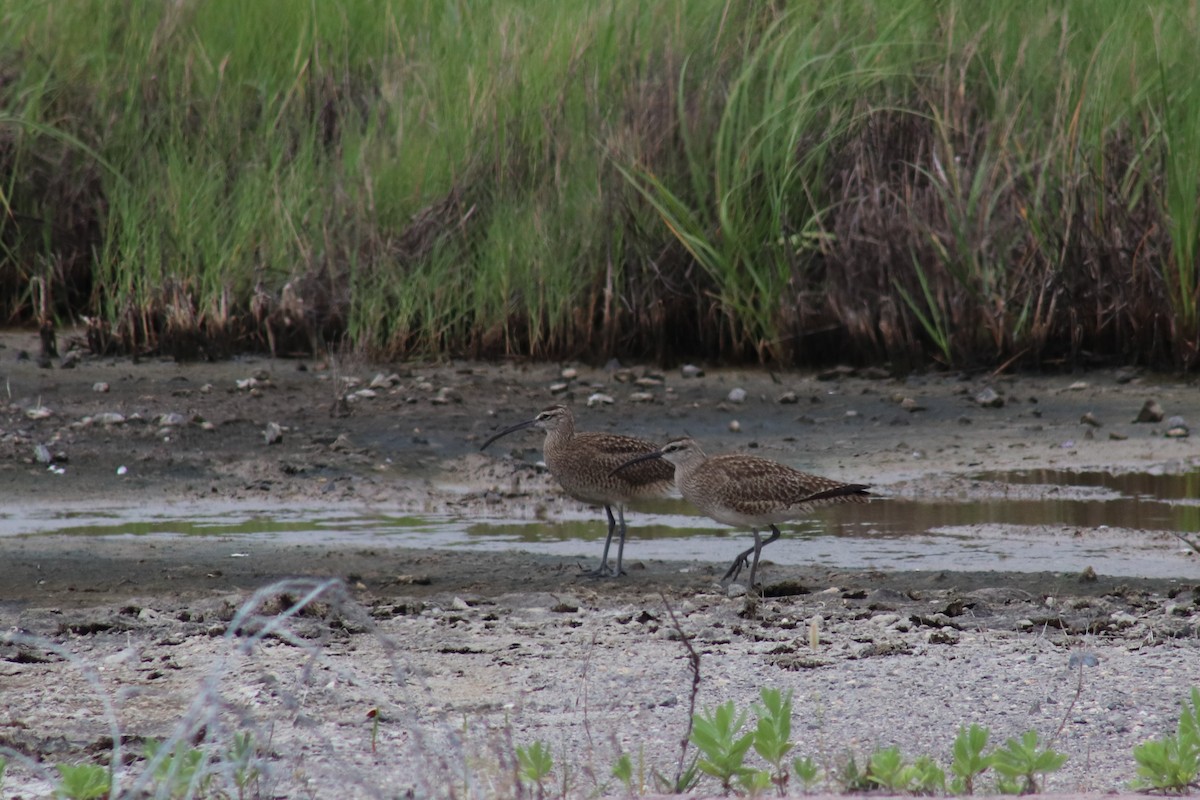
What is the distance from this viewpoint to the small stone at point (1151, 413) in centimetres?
1026

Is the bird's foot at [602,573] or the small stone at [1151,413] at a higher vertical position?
the small stone at [1151,413]

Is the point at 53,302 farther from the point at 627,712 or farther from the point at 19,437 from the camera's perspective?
the point at 627,712

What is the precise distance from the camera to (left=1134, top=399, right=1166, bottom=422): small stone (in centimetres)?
1026

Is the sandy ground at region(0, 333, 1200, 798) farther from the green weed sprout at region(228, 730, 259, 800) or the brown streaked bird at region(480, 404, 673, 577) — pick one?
the brown streaked bird at region(480, 404, 673, 577)

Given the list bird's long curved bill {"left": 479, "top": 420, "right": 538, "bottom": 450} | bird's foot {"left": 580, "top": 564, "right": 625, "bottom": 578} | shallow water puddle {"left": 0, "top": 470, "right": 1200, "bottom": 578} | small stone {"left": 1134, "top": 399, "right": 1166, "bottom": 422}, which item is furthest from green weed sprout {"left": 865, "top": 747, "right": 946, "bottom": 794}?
small stone {"left": 1134, "top": 399, "right": 1166, "bottom": 422}

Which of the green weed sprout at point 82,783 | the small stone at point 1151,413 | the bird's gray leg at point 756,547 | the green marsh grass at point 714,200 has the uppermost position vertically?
the green marsh grass at point 714,200

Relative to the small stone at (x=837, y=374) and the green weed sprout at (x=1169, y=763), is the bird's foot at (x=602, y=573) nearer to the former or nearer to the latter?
the green weed sprout at (x=1169, y=763)

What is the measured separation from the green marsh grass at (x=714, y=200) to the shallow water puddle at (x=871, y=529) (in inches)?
90.2

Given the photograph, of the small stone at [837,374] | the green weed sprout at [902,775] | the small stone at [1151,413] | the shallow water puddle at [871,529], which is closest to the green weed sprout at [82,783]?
the green weed sprout at [902,775]

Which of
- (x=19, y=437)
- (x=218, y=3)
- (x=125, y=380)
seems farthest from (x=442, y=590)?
(x=218, y=3)

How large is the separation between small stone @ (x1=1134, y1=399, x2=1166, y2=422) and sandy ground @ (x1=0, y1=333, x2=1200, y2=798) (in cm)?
8

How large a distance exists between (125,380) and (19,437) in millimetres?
1676

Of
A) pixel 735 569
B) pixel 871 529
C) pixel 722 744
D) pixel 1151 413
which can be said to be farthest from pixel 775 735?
pixel 1151 413

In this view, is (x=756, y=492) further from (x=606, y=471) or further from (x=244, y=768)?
(x=244, y=768)
